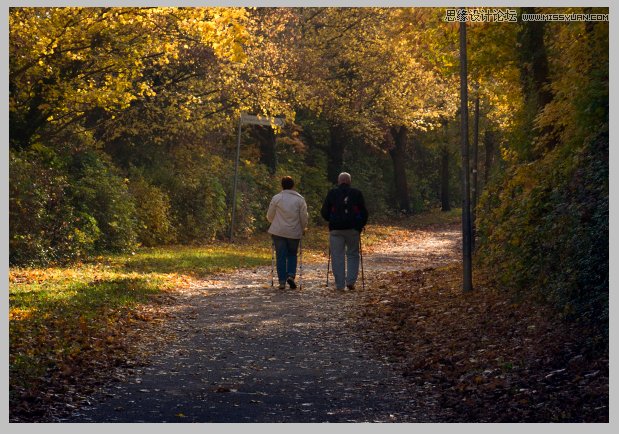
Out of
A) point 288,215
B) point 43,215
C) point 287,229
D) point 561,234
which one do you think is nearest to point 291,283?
point 287,229

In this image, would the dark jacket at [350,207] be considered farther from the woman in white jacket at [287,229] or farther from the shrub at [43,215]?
the shrub at [43,215]

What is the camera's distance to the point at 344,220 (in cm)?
1695

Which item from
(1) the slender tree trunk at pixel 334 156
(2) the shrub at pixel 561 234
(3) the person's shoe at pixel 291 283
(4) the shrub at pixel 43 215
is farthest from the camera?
(1) the slender tree trunk at pixel 334 156

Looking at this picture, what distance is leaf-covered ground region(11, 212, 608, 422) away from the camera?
7.96m

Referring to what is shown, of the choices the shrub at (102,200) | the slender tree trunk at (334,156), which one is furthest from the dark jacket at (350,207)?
the slender tree trunk at (334,156)

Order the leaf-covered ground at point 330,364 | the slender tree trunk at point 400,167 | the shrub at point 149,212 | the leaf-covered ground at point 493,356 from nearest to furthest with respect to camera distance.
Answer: the leaf-covered ground at point 493,356, the leaf-covered ground at point 330,364, the shrub at point 149,212, the slender tree trunk at point 400,167

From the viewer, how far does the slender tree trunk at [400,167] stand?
4775 cm

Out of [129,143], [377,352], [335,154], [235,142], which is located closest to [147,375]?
[377,352]

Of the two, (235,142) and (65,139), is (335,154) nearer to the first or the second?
(235,142)

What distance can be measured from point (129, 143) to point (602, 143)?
18.8 metres

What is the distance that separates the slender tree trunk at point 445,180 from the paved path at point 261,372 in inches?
1467

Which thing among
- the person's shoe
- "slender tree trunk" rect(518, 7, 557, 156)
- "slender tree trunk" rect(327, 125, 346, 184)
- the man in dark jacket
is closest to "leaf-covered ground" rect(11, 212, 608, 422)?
the man in dark jacket

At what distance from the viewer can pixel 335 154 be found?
41750 mm

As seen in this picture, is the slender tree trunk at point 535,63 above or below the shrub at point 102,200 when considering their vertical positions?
above
